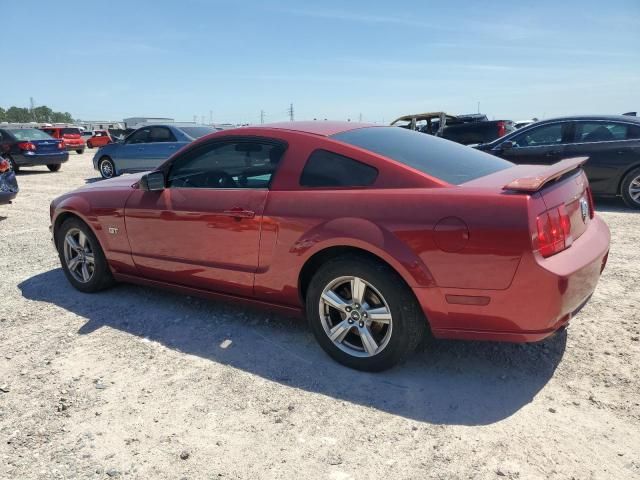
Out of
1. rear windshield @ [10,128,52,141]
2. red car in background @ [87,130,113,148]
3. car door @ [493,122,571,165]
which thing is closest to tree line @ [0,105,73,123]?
red car in background @ [87,130,113,148]

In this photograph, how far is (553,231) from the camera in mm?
2623

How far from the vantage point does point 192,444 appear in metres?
2.47

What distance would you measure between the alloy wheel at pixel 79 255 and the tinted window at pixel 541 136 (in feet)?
23.7

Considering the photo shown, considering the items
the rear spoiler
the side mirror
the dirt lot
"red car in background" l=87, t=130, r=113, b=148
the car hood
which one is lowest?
the dirt lot

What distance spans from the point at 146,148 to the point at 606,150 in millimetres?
10344

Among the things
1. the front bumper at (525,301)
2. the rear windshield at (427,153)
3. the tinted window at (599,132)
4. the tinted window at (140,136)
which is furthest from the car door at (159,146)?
the front bumper at (525,301)

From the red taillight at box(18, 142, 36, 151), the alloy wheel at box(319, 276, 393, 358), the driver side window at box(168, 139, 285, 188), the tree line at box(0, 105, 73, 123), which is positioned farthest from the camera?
the tree line at box(0, 105, 73, 123)

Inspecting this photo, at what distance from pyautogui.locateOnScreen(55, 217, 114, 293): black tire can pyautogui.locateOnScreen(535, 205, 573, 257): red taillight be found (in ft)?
11.9

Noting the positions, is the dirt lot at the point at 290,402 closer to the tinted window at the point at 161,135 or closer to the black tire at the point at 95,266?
the black tire at the point at 95,266

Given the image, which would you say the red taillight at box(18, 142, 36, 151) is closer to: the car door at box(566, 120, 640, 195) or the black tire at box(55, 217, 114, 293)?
the black tire at box(55, 217, 114, 293)

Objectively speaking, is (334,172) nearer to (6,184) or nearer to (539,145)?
(539,145)

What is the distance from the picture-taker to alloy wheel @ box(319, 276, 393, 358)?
2.96 m

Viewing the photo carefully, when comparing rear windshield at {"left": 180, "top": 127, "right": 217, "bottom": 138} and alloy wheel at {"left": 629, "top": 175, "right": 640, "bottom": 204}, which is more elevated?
rear windshield at {"left": 180, "top": 127, "right": 217, "bottom": 138}

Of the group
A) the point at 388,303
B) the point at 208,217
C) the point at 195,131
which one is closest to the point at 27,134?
the point at 195,131
